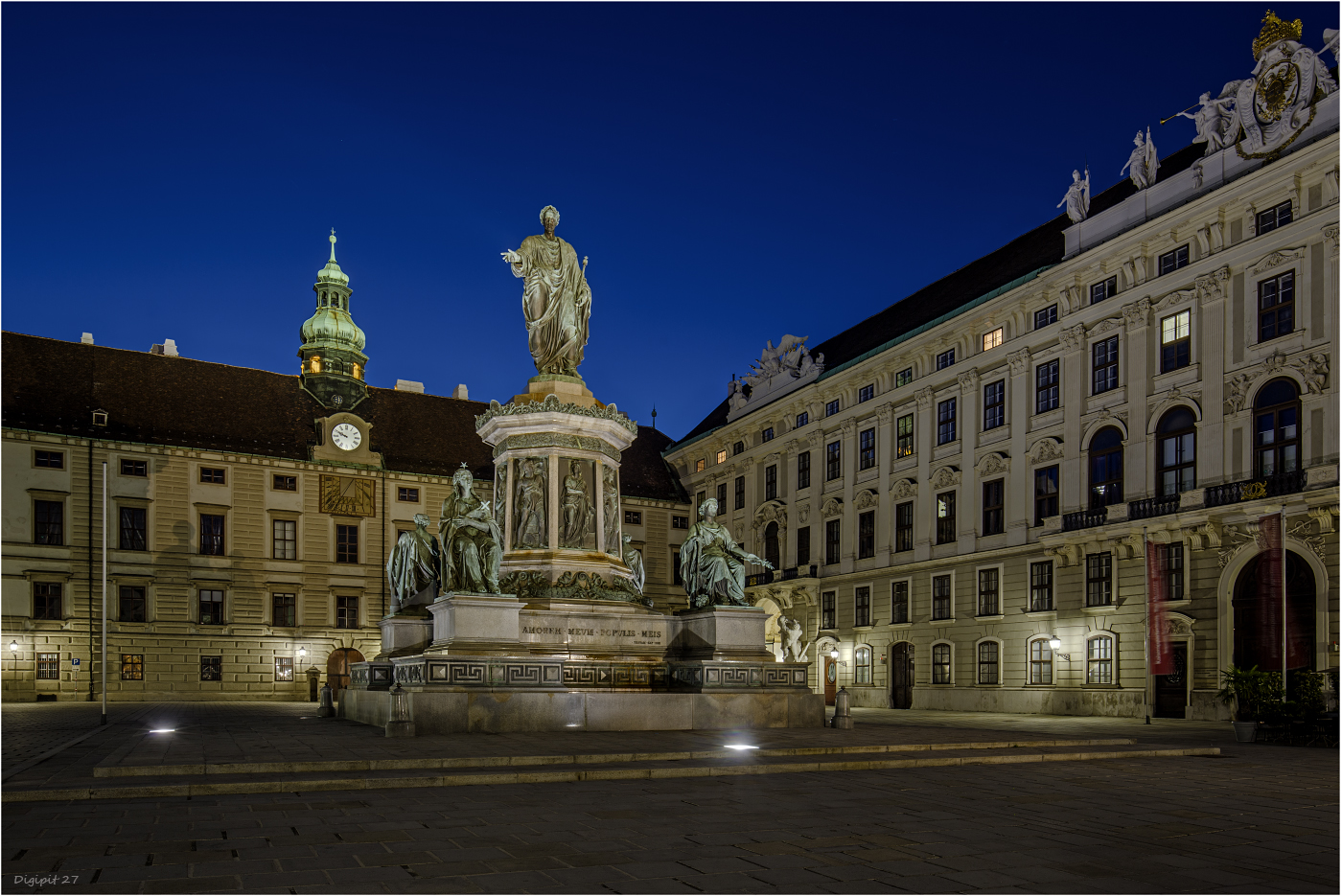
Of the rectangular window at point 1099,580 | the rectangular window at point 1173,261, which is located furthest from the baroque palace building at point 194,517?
the rectangular window at point 1173,261

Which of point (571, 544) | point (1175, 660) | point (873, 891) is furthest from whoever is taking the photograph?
point (1175, 660)

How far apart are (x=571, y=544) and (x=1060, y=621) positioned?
2290 cm

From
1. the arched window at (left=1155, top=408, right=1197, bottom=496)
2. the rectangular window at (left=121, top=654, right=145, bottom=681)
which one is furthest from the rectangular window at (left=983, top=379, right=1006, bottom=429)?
the rectangular window at (left=121, top=654, right=145, bottom=681)

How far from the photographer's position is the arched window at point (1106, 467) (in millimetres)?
36500

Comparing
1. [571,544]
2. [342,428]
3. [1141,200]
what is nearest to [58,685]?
[342,428]

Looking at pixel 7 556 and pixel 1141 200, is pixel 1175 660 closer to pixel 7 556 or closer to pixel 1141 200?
pixel 1141 200

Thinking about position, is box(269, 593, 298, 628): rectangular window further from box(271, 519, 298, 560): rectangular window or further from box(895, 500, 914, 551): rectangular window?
box(895, 500, 914, 551): rectangular window

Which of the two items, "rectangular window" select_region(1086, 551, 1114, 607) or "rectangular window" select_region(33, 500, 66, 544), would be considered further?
"rectangular window" select_region(33, 500, 66, 544)

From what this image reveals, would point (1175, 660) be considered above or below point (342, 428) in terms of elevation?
below

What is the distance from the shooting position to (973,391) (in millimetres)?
43469

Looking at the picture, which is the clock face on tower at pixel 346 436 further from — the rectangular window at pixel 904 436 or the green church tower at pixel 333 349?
the rectangular window at pixel 904 436

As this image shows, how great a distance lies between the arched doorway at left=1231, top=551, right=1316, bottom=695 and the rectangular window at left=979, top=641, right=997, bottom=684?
35.3ft

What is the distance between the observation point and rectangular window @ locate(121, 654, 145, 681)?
48.5m

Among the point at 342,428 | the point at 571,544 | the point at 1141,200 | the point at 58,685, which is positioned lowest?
the point at 58,685
